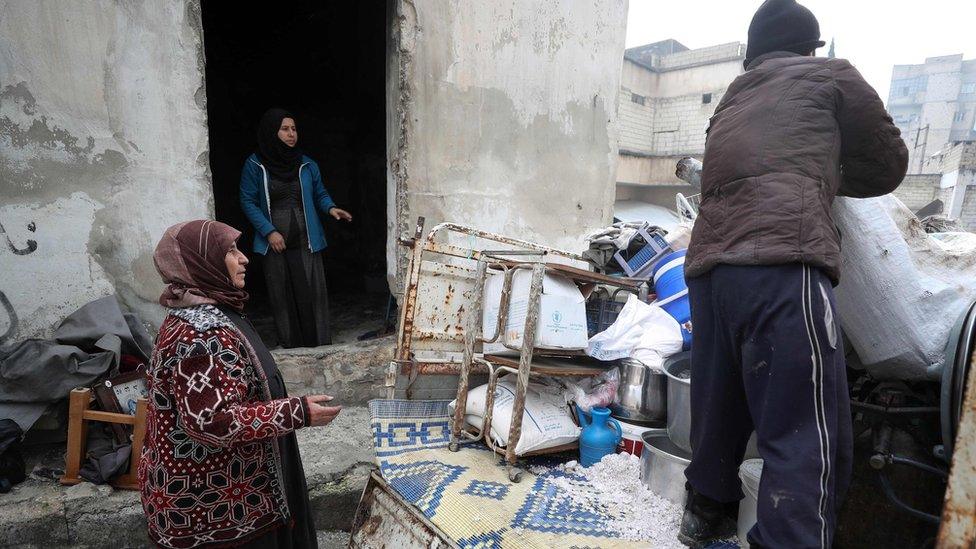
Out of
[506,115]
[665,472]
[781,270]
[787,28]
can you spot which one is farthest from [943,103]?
[781,270]

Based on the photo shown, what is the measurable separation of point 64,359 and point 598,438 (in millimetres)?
2925

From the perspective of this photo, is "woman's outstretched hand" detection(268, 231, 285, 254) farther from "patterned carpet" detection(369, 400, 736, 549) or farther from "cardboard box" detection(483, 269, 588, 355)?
"cardboard box" detection(483, 269, 588, 355)

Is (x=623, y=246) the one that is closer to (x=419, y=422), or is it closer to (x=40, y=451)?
(x=419, y=422)

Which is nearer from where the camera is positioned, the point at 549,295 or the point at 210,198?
the point at 549,295

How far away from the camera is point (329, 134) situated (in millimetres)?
7719

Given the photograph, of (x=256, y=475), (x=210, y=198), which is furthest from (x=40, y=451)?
(x=256, y=475)

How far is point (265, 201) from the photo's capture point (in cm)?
395

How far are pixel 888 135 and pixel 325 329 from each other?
3921 millimetres

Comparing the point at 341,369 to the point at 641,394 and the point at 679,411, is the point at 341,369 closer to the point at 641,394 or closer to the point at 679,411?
the point at 641,394

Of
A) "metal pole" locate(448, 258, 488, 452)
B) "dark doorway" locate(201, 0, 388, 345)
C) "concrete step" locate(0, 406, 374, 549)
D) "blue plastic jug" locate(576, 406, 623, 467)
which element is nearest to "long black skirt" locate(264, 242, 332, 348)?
"concrete step" locate(0, 406, 374, 549)

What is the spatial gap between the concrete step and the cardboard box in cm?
146

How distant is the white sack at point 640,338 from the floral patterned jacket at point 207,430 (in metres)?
1.59

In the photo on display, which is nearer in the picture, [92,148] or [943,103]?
[92,148]

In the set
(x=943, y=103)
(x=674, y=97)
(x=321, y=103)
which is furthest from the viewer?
(x=943, y=103)
